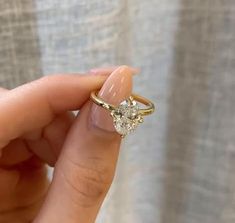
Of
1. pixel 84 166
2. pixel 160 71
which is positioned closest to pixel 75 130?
pixel 84 166

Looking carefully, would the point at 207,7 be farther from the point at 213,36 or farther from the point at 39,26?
the point at 39,26

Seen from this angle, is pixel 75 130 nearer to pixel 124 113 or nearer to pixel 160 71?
pixel 124 113

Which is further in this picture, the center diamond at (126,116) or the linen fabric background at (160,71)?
the linen fabric background at (160,71)

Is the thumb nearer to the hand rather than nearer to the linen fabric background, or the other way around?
the hand

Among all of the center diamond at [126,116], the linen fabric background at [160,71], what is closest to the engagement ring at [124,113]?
the center diamond at [126,116]

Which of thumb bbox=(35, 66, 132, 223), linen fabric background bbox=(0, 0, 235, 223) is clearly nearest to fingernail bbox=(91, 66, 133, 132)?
thumb bbox=(35, 66, 132, 223)

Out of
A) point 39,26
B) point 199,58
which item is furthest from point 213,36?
point 39,26

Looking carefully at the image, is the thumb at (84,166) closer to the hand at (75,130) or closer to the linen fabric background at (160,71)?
the hand at (75,130)
